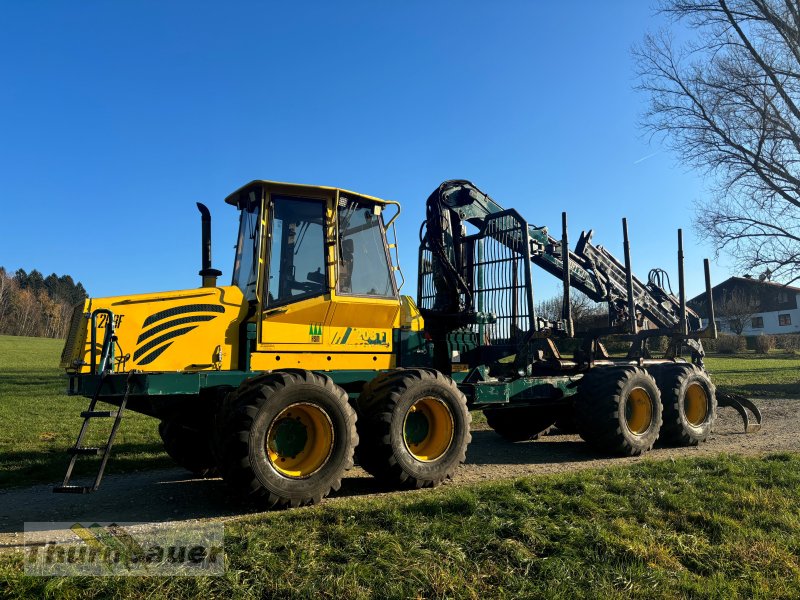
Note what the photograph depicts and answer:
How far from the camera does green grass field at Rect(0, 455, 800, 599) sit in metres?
4.09

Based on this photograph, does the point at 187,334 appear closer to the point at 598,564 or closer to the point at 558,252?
the point at 598,564

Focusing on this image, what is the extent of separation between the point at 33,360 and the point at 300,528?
3644 cm

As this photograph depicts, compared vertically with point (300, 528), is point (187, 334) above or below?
above

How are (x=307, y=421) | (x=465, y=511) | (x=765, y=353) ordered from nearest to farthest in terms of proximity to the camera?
(x=465, y=511), (x=307, y=421), (x=765, y=353)

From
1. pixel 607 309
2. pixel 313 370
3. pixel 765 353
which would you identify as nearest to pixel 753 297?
pixel 765 353

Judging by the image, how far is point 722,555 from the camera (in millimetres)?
4832

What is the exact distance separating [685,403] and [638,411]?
71.5 inches

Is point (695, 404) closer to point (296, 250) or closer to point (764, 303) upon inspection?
point (296, 250)

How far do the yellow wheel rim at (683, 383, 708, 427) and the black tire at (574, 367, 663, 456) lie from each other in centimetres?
158

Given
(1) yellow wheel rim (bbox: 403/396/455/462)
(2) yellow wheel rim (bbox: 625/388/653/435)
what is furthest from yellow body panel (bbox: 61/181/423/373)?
(2) yellow wheel rim (bbox: 625/388/653/435)

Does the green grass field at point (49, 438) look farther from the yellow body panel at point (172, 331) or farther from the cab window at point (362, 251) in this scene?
the cab window at point (362, 251)

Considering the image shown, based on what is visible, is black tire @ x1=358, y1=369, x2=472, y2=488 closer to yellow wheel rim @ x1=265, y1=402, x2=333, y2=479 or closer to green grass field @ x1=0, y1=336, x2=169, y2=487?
yellow wheel rim @ x1=265, y1=402, x2=333, y2=479

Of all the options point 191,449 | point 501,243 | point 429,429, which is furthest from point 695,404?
point 191,449

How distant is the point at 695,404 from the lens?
36.4 ft
